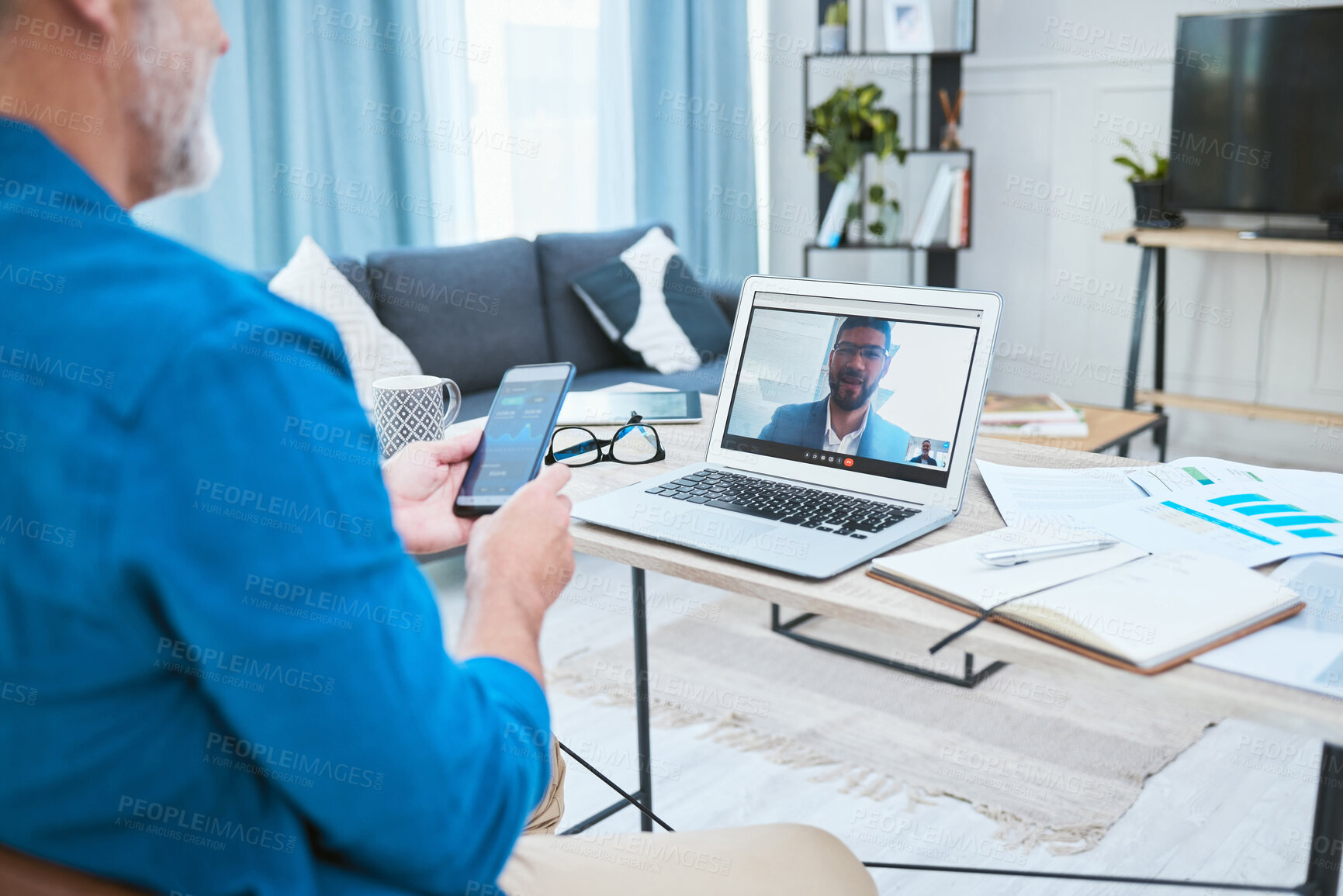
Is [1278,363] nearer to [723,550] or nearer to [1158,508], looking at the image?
[1158,508]

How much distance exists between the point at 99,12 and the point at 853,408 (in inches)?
35.8

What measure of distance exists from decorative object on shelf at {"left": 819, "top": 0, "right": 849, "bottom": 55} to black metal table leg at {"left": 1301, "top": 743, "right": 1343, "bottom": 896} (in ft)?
11.6

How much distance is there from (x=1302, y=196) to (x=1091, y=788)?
2560 millimetres

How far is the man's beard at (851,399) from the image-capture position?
131 centimetres

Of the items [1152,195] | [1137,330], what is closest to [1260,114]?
[1152,195]

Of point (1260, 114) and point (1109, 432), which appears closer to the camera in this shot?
point (1109, 432)

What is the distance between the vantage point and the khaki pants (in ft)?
3.17

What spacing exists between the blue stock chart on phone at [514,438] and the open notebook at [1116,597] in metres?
0.35

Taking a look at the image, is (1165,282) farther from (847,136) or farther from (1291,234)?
(847,136)

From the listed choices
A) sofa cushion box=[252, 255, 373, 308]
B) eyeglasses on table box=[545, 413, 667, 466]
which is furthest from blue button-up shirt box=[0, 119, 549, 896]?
sofa cushion box=[252, 255, 373, 308]

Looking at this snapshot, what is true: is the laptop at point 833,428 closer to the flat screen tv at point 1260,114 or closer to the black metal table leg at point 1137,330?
the black metal table leg at point 1137,330

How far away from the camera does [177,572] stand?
1.72ft

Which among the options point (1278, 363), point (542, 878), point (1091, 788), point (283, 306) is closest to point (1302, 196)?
point (1278, 363)

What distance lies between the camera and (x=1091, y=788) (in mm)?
1991
